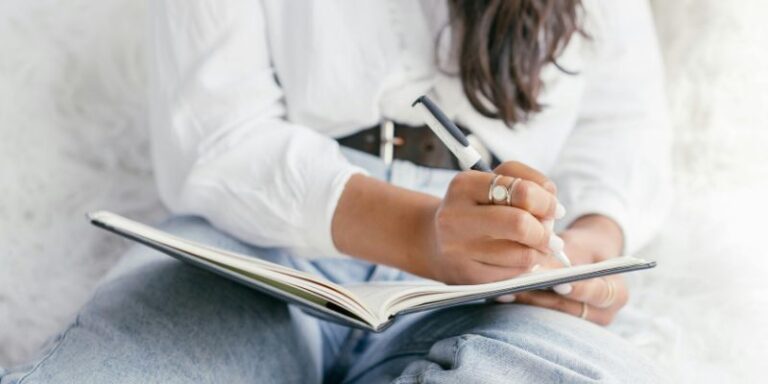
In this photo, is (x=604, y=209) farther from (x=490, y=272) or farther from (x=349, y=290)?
(x=349, y=290)

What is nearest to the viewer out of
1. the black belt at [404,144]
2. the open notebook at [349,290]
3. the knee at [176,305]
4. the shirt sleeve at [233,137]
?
the open notebook at [349,290]

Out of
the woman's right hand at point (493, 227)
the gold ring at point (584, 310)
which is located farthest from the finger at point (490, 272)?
the gold ring at point (584, 310)

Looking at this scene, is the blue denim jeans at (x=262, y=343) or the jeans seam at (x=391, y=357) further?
the jeans seam at (x=391, y=357)

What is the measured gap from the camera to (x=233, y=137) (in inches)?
34.6

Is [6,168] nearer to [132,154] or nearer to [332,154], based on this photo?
[132,154]

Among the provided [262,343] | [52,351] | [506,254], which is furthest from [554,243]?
[52,351]

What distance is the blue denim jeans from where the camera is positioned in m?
0.66

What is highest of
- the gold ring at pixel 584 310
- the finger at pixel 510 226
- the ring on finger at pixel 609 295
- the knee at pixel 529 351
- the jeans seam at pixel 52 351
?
the finger at pixel 510 226

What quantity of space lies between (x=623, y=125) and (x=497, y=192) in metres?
0.43

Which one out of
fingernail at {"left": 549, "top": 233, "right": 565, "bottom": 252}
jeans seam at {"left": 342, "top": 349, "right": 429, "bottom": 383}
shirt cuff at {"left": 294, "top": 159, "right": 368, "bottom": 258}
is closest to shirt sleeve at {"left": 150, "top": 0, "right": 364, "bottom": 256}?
shirt cuff at {"left": 294, "top": 159, "right": 368, "bottom": 258}

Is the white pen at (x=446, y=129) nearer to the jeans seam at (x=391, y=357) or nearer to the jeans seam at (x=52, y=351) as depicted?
the jeans seam at (x=391, y=357)

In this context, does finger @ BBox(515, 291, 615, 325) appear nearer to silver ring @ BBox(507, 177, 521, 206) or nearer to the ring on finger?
the ring on finger

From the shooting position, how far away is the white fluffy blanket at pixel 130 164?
978 mm

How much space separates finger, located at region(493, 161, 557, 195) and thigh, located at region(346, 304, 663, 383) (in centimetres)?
11
